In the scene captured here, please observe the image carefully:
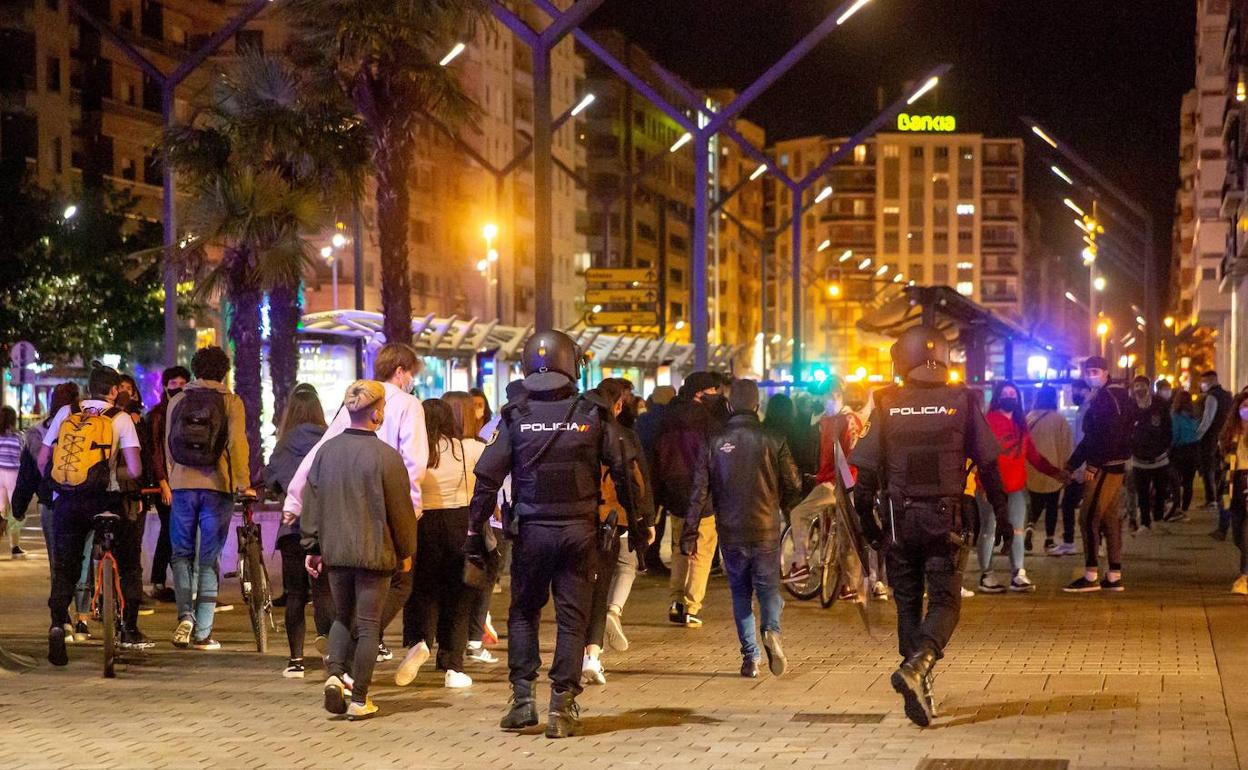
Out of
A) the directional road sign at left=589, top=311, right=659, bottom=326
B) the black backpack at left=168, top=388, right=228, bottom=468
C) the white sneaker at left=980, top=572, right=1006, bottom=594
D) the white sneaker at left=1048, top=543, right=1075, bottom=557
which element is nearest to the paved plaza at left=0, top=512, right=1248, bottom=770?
the black backpack at left=168, top=388, right=228, bottom=468

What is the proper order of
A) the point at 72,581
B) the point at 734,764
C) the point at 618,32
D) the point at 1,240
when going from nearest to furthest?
the point at 734,764 → the point at 72,581 → the point at 1,240 → the point at 618,32

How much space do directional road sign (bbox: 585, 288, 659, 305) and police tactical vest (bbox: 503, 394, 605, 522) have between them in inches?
733

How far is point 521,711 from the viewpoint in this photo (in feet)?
32.9

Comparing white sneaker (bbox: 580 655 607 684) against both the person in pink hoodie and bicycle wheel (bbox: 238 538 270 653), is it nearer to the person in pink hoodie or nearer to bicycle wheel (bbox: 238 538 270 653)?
bicycle wheel (bbox: 238 538 270 653)

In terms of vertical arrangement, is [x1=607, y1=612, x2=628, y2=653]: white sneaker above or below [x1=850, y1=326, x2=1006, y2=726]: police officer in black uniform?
below

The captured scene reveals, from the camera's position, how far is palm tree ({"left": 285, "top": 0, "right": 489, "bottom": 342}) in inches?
958

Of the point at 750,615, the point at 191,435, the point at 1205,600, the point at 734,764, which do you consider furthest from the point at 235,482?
the point at 1205,600

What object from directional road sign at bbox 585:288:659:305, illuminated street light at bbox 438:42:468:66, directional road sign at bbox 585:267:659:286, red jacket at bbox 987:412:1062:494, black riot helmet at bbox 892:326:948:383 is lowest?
red jacket at bbox 987:412:1062:494

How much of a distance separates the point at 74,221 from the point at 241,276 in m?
33.9

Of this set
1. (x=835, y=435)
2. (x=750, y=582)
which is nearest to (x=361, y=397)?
(x=750, y=582)

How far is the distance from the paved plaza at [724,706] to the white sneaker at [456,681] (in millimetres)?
68

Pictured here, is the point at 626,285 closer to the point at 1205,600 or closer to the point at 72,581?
the point at 1205,600

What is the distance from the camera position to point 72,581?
13328 mm

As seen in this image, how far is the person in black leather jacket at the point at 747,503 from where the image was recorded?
1228cm
